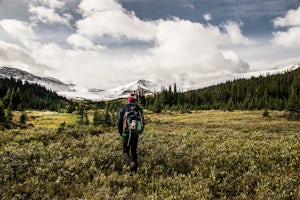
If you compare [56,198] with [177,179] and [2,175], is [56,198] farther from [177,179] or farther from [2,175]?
[177,179]

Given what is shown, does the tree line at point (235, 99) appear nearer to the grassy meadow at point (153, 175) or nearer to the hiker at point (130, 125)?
the grassy meadow at point (153, 175)

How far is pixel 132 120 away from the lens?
10.3 metres

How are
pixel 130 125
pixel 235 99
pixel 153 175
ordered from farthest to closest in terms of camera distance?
pixel 235 99, pixel 130 125, pixel 153 175

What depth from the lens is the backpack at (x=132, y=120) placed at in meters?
10.3

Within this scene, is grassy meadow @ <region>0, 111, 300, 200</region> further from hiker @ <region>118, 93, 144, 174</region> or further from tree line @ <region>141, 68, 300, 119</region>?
tree line @ <region>141, 68, 300, 119</region>

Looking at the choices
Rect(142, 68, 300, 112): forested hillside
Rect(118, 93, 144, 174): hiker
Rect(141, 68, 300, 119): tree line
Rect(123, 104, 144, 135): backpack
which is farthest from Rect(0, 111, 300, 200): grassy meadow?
Rect(142, 68, 300, 112): forested hillside

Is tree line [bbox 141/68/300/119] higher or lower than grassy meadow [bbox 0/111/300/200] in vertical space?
higher

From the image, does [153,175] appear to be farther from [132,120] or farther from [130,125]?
[132,120]

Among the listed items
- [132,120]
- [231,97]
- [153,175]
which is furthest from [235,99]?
[153,175]

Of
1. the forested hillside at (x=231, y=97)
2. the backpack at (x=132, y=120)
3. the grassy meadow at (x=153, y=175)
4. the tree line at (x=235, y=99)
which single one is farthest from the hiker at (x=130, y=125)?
the forested hillside at (x=231, y=97)

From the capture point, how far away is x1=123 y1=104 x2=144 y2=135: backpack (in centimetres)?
1029

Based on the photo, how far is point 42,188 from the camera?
8.09m

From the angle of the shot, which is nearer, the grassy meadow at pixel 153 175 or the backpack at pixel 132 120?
the grassy meadow at pixel 153 175

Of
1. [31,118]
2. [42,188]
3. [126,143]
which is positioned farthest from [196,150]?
[31,118]
